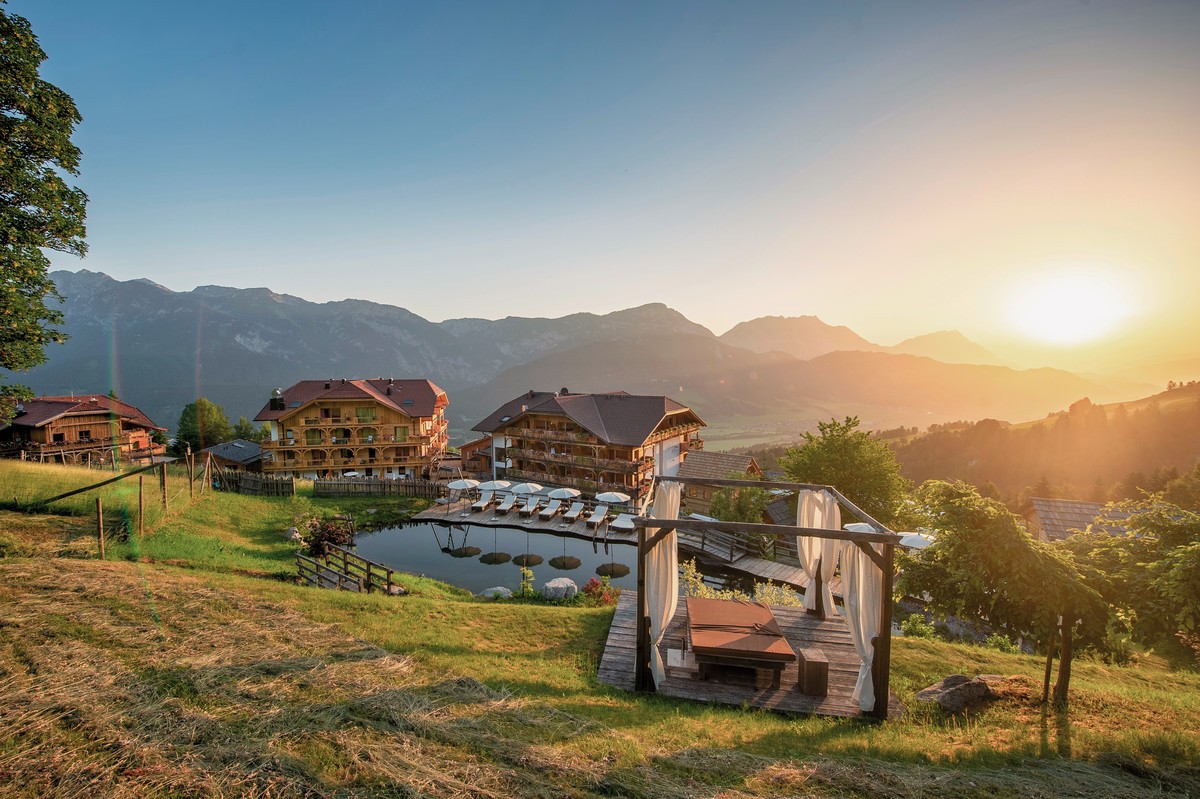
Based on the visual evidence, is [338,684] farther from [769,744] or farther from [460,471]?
[460,471]

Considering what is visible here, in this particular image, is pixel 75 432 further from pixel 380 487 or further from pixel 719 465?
pixel 719 465

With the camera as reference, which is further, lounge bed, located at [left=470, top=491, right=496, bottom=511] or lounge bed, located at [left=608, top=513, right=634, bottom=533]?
lounge bed, located at [left=470, top=491, right=496, bottom=511]

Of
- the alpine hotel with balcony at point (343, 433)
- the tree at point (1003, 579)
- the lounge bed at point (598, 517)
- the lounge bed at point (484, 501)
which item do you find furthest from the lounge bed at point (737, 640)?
the alpine hotel with balcony at point (343, 433)

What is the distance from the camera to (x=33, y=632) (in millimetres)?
8047

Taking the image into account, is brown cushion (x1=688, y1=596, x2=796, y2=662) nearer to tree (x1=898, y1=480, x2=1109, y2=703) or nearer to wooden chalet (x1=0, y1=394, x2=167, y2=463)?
tree (x1=898, y1=480, x2=1109, y2=703)

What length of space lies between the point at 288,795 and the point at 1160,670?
18.6m

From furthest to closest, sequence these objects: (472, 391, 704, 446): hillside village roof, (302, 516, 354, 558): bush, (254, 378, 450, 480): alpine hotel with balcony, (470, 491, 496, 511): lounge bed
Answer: (254, 378, 450, 480): alpine hotel with balcony, (472, 391, 704, 446): hillside village roof, (470, 491, 496, 511): lounge bed, (302, 516, 354, 558): bush

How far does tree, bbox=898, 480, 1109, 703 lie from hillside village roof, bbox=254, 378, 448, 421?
4173cm

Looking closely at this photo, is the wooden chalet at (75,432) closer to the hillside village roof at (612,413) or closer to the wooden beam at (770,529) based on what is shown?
the hillside village roof at (612,413)

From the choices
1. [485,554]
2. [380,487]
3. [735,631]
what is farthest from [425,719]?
[380,487]

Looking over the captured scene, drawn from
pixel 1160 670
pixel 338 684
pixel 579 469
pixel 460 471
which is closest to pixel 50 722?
pixel 338 684

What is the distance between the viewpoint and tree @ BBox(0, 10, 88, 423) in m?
11.7

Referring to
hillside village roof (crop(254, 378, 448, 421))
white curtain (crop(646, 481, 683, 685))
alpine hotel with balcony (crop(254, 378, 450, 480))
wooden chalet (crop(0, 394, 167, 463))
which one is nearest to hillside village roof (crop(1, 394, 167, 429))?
wooden chalet (crop(0, 394, 167, 463))

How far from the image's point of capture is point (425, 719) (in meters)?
6.72
